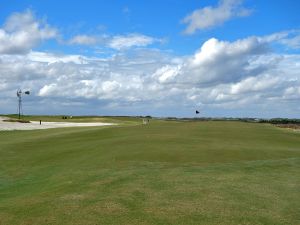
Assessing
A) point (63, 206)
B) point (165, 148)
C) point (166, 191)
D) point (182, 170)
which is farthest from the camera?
point (165, 148)

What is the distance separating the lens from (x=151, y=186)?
58.1 feet

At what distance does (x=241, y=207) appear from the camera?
47.8 ft

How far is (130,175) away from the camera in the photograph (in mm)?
20734

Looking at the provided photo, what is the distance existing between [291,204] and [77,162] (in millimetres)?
15900

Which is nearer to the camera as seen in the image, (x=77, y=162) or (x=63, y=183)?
(x=63, y=183)

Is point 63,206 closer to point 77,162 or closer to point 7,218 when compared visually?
point 7,218

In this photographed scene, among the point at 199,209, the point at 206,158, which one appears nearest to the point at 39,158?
the point at 206,158

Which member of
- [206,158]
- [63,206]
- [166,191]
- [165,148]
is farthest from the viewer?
[165,148]

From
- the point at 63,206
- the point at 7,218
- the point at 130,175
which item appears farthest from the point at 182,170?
the point at 7,218

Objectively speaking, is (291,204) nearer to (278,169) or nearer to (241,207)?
(241,207)

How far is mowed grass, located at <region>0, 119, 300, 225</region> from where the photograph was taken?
13570 mm

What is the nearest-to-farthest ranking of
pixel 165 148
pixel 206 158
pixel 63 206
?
1. pixel 63 206
2. pixel 206 158
3. pixel 165 148

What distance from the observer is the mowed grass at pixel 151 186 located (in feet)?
44.5

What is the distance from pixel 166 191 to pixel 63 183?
534cm
